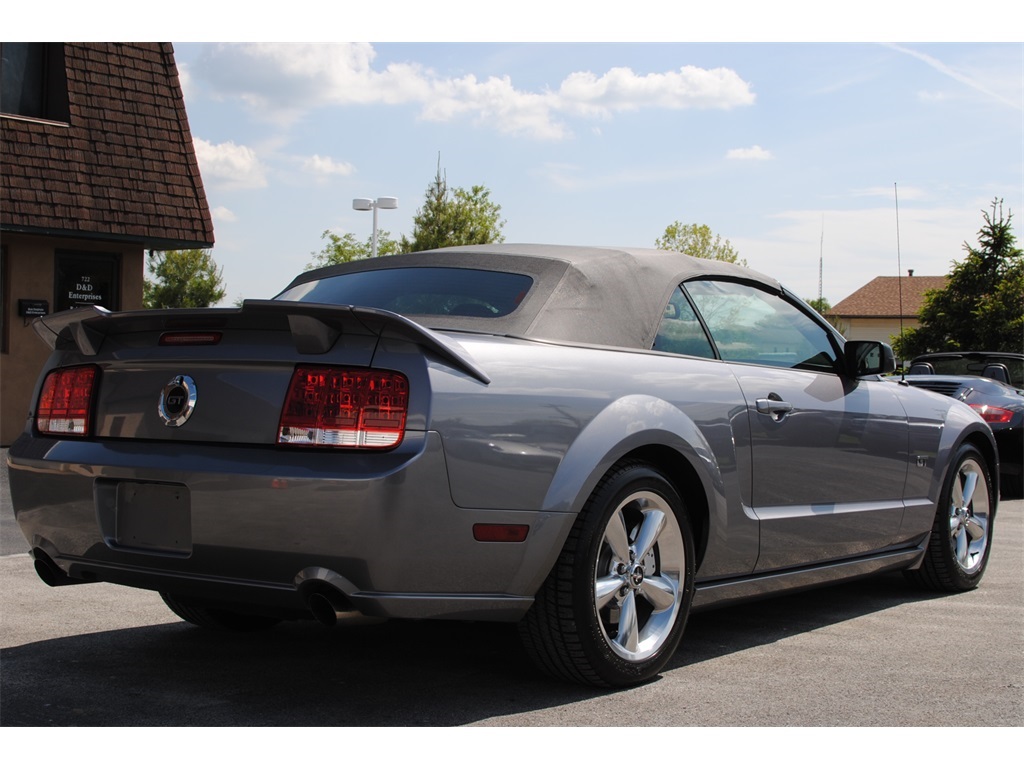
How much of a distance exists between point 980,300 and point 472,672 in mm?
27102

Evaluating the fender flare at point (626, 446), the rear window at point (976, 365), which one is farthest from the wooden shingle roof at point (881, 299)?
the fender flare at point (626, 446)

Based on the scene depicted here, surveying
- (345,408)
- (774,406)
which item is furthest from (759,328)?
(345,408)

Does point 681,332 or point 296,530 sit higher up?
point 681,332

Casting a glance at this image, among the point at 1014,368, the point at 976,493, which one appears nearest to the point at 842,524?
the point at 976,493

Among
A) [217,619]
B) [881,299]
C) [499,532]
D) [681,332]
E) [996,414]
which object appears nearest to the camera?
[499,532]

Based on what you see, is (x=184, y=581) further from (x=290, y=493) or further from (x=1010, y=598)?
(x=1010, y=598)

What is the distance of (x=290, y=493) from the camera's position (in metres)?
3.37

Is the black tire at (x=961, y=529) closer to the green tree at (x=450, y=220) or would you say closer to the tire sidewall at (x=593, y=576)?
the tire sidewall at (x=593, y=576)

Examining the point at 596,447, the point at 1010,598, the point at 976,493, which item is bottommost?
the point at 1010,598

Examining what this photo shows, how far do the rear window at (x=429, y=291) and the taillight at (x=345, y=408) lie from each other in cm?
78

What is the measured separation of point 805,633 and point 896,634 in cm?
38

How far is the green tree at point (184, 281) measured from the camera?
58594 millimetres

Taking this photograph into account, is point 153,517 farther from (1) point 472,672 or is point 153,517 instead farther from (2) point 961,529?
(2) point 961,529

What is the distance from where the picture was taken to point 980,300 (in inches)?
1130
